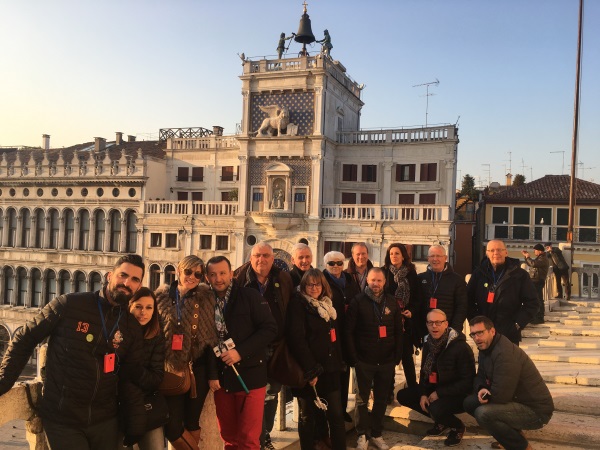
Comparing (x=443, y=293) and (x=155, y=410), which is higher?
(x=443, y=293)

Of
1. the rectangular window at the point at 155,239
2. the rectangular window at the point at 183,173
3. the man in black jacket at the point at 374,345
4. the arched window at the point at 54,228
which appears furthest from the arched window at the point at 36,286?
the man in black jacket at the point at 374,345

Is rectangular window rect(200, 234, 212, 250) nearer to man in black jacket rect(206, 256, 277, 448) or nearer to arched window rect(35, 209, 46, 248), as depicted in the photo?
arched window rect(35, 209, 46, 248)

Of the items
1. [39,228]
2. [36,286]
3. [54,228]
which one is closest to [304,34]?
[54,228]

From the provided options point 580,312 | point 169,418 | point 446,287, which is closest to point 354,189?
point 580,312

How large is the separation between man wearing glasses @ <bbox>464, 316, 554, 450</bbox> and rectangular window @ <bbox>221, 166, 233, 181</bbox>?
3100 cm

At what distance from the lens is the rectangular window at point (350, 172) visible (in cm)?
3322

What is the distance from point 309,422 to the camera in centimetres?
594

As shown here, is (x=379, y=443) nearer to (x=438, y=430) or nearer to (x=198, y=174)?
(x=438, y=430)

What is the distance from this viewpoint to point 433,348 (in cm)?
657

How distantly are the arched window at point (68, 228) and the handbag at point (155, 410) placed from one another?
36.3 m

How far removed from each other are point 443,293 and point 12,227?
1597 inches

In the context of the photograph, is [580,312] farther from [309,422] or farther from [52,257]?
[52,257]

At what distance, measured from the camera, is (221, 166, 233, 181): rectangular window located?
35.8 meters

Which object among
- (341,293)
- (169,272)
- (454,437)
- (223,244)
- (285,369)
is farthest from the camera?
(169,272)
